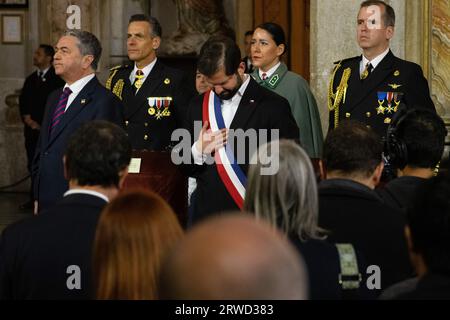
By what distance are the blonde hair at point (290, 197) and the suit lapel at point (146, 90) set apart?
4.10 m

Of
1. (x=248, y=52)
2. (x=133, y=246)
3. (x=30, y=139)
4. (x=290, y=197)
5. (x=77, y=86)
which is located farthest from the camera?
(x=30, y=139)

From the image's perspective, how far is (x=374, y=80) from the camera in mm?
7188

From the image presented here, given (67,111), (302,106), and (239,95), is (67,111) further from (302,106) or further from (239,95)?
(302,106)

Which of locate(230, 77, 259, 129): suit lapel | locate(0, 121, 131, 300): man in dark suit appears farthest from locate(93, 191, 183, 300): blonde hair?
locate(230, 77, 259, 129): suit lapel

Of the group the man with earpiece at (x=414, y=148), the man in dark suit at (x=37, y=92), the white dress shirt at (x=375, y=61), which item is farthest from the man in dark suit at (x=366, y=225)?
the man in dark suit at (x=37, y=92)

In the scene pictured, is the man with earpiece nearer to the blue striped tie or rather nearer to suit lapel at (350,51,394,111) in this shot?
suit lapel at (350,51,394,111)

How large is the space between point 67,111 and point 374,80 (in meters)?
1.79

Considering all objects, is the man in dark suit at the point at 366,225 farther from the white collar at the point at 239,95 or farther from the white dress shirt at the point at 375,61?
the white dress shirt at the point at 375,61

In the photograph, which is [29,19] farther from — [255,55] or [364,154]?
[364,154]

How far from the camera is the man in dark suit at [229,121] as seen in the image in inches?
246

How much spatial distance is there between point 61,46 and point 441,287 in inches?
179

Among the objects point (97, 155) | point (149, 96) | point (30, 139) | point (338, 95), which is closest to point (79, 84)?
point (149, 96)

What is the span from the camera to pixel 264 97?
641 cm

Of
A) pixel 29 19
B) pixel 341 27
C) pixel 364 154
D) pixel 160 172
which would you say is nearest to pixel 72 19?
pixel 29 19
